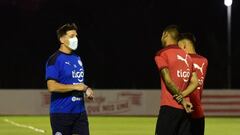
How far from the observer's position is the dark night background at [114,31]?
163 ft

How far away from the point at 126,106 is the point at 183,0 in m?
32.3

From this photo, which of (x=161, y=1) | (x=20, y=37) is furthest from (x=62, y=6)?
(x=161, y=1)

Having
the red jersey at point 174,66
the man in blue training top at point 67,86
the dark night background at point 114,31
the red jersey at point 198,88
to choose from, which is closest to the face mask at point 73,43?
the man in blue training top at point 67,86

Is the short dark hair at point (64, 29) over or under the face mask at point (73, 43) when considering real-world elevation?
over

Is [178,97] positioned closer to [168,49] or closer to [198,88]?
[168,49]

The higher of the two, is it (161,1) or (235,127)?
(161,1)

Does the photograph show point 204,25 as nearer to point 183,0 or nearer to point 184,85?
point 183,0

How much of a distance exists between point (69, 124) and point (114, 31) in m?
47.8

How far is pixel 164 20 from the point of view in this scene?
56.5 metres

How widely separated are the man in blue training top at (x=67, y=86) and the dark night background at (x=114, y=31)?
39284 mm

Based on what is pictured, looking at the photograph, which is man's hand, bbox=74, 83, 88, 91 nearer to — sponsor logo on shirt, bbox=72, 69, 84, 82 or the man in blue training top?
the man in blue training top

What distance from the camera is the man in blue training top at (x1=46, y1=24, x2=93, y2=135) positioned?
7.85 metres

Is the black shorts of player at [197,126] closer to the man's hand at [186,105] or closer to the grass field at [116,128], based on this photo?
the man's hand at [186,105]

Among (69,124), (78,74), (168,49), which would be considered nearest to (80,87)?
(78,74)
